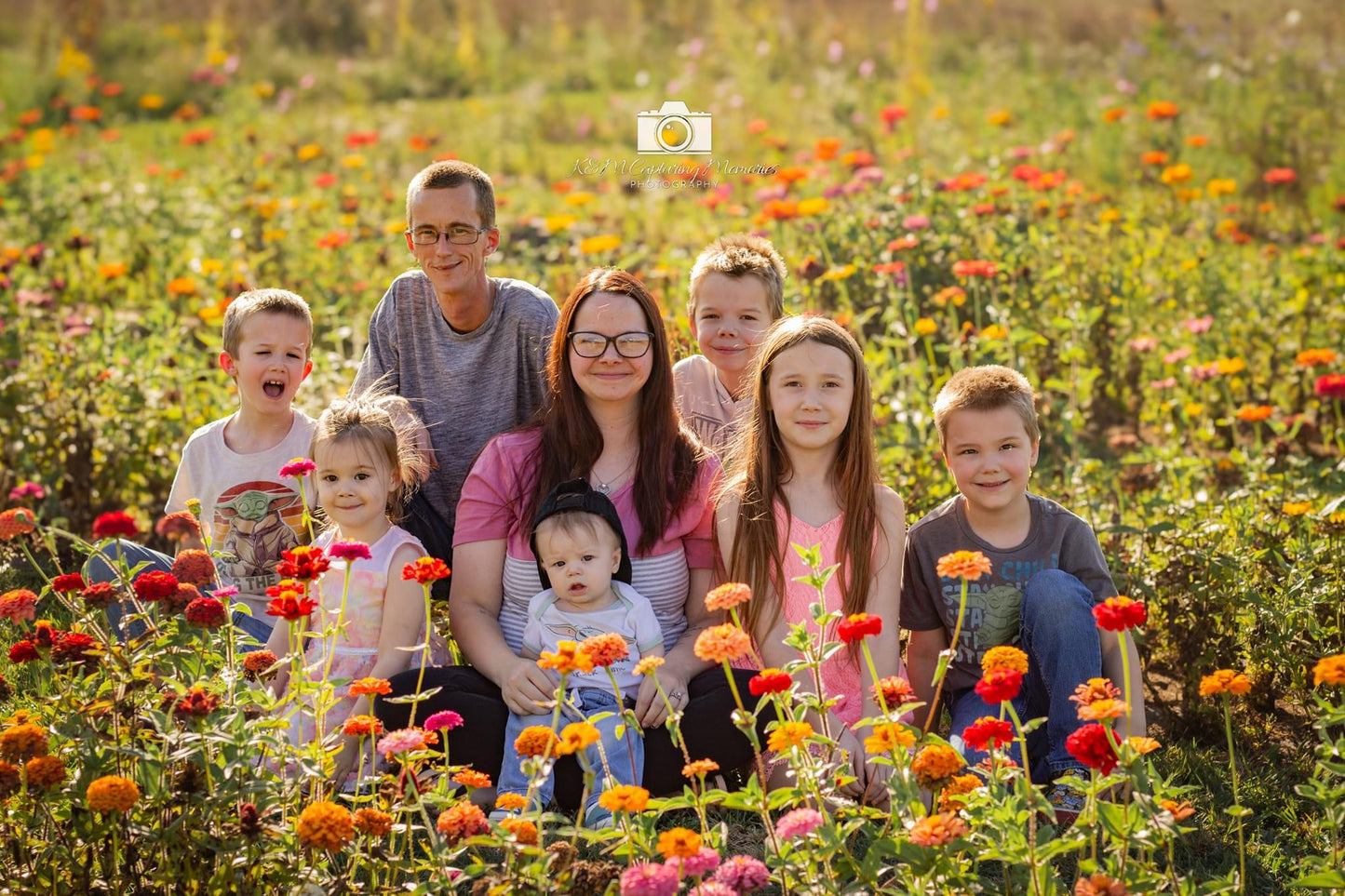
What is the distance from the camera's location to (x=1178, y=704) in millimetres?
3580

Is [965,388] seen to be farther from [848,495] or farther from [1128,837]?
[1128,837]

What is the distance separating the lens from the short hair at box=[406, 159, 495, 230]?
12.3 feet

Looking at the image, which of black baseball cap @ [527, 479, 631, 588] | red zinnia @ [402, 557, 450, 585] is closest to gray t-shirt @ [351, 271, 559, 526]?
black baseball cap @ [527, 479, 631, 588]

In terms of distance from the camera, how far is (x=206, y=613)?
7.25 ft

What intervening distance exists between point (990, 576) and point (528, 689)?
1.17 m

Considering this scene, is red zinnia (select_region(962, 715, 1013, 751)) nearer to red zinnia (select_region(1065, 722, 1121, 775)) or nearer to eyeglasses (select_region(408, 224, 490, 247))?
red zinnia (select_region(1065, 722, 1121, 775))

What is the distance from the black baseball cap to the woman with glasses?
8cm

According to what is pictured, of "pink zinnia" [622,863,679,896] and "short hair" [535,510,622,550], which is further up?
"short hair" [535,510,622,550]

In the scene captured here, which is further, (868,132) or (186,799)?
(868,132)

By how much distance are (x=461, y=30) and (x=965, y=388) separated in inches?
487

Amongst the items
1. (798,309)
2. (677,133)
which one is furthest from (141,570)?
(677,133)

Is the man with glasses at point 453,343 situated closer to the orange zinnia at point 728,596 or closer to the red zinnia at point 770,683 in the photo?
the orange zinnia at point 728,596

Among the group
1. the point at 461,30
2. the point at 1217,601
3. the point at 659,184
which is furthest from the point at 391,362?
the point at 461,30

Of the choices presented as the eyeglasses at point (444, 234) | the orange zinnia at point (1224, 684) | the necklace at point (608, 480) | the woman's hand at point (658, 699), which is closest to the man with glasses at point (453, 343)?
the eyeglasses at point (444, 234)
